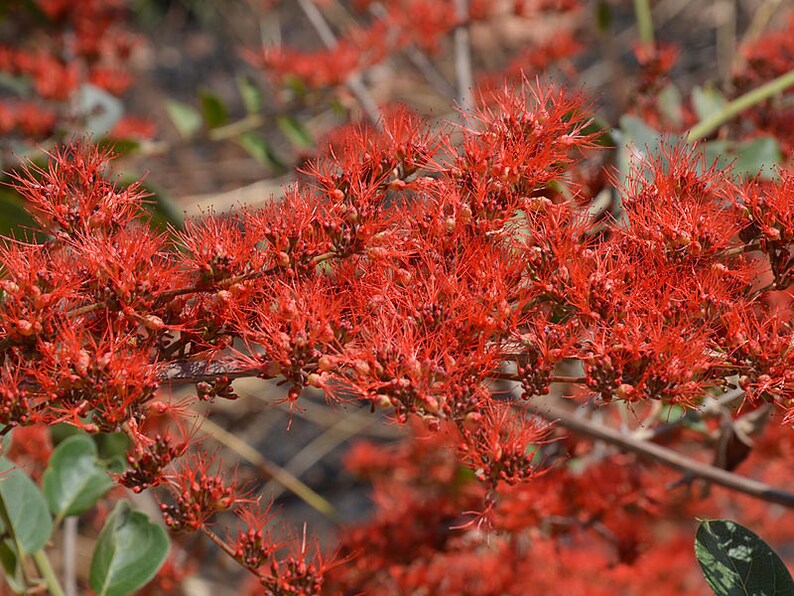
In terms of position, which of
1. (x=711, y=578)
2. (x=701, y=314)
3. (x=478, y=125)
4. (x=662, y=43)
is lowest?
(x=662, y=43)

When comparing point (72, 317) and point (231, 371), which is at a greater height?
point (72, 317)

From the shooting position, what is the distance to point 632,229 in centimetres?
110

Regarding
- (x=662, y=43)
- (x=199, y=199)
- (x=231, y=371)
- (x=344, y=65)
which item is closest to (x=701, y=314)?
(x=231, y=371)

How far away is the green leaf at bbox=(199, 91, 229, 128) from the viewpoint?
240cm

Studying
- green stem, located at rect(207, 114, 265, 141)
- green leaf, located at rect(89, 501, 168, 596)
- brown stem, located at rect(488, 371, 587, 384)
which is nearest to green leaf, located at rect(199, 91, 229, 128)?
green stem, located at rect(207, 114, 265, 141)

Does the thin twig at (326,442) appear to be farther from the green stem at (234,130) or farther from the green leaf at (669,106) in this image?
the green leaf at (669,106)

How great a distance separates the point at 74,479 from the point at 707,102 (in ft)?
4.80

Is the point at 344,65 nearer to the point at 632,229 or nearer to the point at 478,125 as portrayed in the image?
the point at 478,125

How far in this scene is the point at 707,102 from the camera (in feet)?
6.36

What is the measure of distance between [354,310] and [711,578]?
0.51m

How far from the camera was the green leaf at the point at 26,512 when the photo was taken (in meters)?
1.33

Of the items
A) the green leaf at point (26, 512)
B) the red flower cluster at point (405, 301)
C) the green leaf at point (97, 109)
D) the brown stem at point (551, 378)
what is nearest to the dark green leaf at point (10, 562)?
the green leaf at point (26, 512)

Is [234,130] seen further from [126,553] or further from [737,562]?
[737,562]

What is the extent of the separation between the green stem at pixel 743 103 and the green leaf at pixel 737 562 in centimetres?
98
